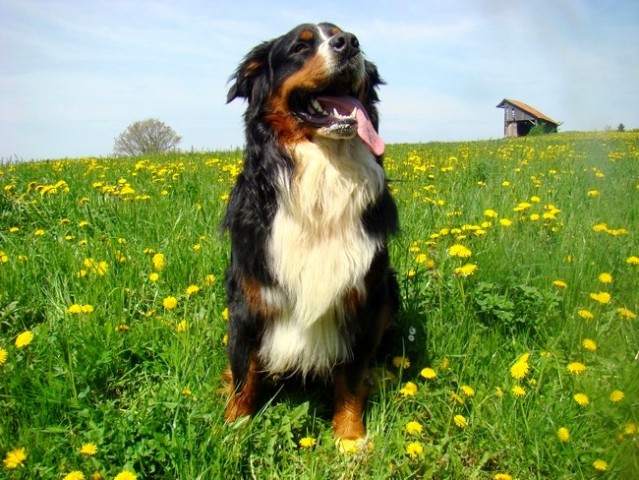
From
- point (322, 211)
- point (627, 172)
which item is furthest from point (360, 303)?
point (627, 172)

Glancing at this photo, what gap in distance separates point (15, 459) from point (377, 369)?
60.1 inches

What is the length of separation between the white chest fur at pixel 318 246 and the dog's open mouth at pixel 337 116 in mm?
59

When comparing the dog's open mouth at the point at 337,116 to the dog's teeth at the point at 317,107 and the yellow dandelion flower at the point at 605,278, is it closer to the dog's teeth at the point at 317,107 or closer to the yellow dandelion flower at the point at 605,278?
the dog's teeth at the point at 317,107

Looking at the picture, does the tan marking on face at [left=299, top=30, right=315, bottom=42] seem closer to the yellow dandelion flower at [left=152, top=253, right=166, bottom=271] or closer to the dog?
the dog

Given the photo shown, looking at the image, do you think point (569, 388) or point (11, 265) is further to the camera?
point (11, 265)

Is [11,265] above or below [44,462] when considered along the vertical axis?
above

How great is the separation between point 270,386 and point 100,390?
81 cm

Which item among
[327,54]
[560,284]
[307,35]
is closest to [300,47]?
[307,35]

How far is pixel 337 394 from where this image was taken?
7.84ft

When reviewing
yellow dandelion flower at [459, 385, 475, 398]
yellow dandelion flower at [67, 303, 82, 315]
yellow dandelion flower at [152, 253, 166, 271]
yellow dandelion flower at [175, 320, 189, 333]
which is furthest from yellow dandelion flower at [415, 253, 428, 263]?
yellow dandelion flower at [67, 303, 82, 315]

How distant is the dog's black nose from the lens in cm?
223

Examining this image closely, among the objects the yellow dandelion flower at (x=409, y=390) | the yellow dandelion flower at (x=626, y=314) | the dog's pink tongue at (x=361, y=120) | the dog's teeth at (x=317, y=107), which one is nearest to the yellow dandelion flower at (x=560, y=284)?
the yellow dandelion flower at (x=626, y=314)

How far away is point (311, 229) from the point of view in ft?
7.38

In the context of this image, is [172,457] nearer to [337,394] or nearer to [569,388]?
[337,394]
